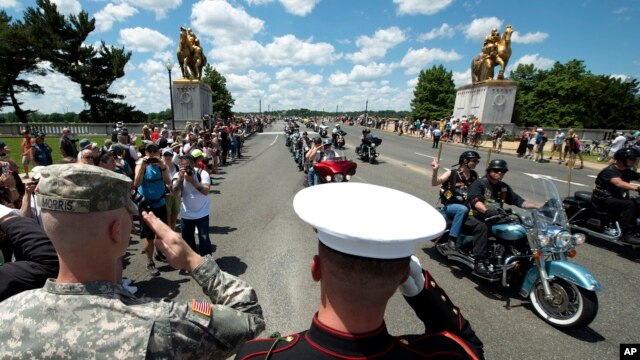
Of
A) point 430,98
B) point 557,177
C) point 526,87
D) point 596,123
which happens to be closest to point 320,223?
point 557,177

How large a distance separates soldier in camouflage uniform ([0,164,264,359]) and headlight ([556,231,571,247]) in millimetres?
3926

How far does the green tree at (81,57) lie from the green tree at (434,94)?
51.5 m

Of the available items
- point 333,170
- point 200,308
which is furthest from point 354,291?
point 333,170

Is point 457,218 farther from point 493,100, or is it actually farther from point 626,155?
point 493,100

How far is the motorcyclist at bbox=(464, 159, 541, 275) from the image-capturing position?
14.0 ft

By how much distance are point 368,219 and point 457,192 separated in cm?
448

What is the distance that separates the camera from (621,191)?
18.5ft

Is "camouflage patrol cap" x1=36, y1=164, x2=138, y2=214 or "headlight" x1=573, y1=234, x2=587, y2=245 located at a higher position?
"camouflage patrol cap" x1=36, y1=164, x2=138, y2=214

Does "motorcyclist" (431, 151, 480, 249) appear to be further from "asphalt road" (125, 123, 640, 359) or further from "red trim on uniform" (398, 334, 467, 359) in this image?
"red trim on uniform" (398, 334, 467, 359)

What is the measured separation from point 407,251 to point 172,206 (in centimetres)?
516

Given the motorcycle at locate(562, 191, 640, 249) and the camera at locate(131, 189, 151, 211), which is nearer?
the camera at locate(131, 189, 151, 211)

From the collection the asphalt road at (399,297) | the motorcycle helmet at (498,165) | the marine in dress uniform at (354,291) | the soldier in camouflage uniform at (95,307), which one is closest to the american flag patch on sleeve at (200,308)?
the soldier in camouflage uniform at (95,307)

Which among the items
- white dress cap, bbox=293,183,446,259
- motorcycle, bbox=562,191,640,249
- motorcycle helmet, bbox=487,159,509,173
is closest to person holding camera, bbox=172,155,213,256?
white dress cap, bbox=293,183,446,259

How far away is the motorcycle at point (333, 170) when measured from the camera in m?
8.77
